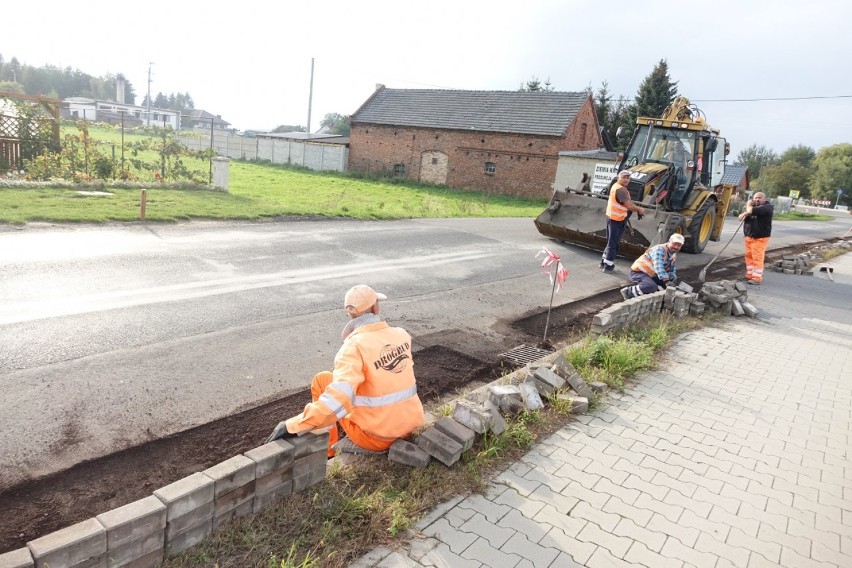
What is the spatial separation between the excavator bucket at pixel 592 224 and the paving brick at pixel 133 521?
10513 millimetres

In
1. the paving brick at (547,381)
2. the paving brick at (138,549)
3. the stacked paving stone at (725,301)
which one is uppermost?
the stacked paving stone at (725,301)

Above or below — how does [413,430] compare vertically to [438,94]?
below

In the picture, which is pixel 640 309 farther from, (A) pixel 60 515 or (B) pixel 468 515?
(A) pixel 60 515

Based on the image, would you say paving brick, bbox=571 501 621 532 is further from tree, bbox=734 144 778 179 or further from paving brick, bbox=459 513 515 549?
tree, bbox=734 144 778 179

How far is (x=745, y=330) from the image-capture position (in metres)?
8.20

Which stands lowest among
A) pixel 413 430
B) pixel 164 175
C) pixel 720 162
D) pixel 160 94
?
pixel 413 430

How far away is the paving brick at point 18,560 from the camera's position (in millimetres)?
2111

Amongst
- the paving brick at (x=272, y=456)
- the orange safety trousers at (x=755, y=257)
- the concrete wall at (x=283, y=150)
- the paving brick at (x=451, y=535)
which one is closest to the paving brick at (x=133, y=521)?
the paving brick at (x=272, y=456)

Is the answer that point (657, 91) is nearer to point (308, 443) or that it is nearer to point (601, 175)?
point (601, 175)

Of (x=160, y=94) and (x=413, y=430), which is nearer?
(x=413, y=430)

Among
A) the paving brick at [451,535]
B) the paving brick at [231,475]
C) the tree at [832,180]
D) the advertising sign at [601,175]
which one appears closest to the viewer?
the paving brick at [231,475]

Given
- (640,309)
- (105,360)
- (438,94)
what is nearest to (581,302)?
(640,309)

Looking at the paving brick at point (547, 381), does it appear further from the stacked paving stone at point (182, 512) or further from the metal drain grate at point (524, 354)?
the stacked paving stone at point (182, 512)

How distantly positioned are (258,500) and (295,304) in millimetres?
4170
